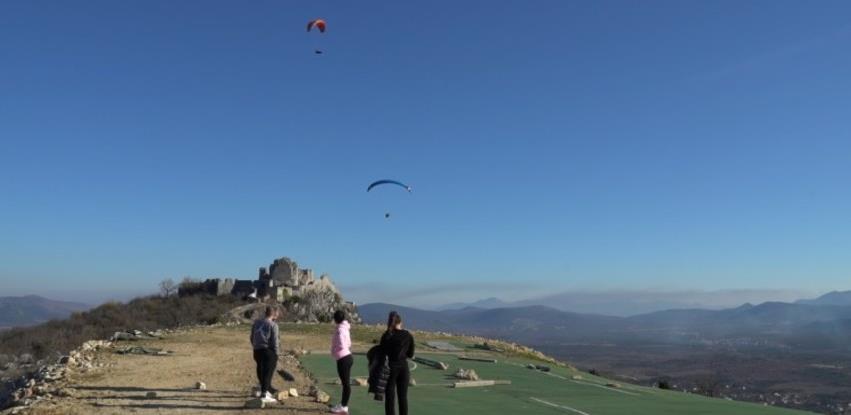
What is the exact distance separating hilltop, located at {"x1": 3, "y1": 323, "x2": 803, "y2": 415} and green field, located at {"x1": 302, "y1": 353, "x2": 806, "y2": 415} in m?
0.02

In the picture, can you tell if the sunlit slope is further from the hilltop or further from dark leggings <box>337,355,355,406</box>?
dark leggings <box>337,355,355,406</box>

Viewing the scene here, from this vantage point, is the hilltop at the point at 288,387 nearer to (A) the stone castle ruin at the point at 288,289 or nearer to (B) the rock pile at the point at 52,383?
(B) the rock pile at the point at 52,383

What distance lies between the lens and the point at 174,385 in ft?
53.4

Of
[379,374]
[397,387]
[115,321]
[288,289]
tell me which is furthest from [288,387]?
[288,289]

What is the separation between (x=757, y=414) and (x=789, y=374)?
Result: 95.4 metres

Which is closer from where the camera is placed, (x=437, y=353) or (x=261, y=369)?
(x=261, y=369)

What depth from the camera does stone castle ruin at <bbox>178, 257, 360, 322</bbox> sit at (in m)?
60.5

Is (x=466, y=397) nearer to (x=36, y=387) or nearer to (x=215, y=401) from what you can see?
(x=215, y=401)

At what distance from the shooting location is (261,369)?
13.8 m

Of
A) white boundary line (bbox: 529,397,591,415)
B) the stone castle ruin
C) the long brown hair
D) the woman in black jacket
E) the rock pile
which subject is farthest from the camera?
the stone castle ruin

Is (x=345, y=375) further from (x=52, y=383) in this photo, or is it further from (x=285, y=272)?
(x=285, y=272)

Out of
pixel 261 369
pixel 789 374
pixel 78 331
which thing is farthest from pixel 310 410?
pixel 789 374

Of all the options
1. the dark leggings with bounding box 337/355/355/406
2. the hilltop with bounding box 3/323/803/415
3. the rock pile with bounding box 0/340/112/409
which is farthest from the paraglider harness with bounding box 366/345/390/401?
the rock pile with bounding box 0/340/112/409

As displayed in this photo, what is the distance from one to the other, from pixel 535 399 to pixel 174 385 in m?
7.86
